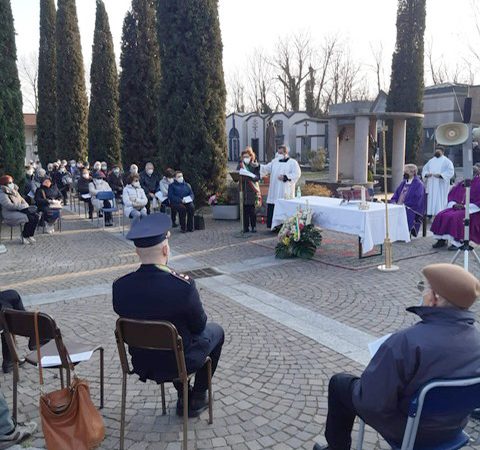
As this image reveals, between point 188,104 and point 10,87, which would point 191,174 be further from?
point 10,87

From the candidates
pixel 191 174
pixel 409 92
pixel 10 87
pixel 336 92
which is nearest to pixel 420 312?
pixel 191 174

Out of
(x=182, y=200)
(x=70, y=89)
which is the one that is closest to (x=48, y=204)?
(x=182, y=200)

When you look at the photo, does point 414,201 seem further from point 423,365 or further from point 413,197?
point 423,365

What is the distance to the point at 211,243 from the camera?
10.9m

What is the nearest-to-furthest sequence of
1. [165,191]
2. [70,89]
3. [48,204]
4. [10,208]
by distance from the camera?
1. [10,208]
2. [48,204]
3. [165,191]
4. [70,89]

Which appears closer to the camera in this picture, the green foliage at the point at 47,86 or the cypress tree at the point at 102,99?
the cypress tree at the point at 102,99

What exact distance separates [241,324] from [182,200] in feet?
22.1

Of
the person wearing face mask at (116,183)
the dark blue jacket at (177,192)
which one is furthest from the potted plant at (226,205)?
the person wearing face mask at (116,183)

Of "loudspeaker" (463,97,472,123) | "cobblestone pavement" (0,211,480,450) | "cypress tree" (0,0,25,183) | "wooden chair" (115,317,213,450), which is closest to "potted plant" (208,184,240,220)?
"cobblestone pavement" (0,211,480,450)

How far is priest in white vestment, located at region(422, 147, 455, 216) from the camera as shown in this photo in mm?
12977

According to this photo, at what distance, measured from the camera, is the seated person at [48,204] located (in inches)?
497

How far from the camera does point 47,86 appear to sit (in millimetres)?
30453

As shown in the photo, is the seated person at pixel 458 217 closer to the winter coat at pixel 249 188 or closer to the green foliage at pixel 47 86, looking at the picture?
the winter coat at pixel 249 188

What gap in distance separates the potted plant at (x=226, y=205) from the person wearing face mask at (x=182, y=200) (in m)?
1.70
